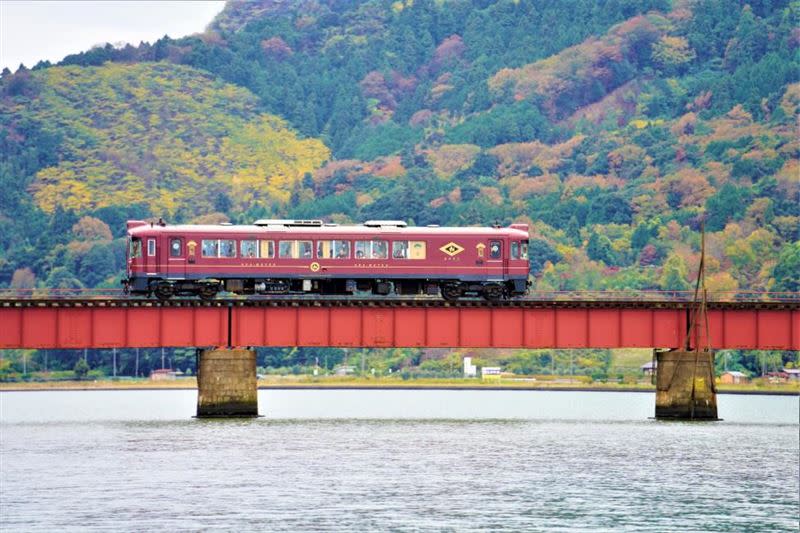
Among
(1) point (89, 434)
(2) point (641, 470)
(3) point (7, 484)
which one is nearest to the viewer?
(3) point (7, 484)

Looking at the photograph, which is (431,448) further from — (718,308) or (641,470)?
(718,308)

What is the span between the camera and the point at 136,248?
125 metres

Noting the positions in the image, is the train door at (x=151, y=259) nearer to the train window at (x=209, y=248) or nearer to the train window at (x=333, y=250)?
the train window at (x=209, y=248)

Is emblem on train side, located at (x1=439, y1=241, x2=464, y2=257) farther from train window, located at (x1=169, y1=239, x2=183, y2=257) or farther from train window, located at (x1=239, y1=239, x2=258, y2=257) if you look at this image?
train window, located at (x1=169, y1=239, x2=183, y2=257)

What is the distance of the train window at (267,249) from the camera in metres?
125

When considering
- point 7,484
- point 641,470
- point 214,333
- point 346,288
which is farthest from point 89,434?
point 641,470

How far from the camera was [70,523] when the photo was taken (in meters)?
79.3

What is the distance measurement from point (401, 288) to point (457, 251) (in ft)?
16.0

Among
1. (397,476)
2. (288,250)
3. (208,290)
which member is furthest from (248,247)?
(397,476)

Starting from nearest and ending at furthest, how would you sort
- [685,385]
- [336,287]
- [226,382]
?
[226,382] < [336,287] < [685,385]

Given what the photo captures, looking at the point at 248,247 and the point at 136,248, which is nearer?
the point at 136,248

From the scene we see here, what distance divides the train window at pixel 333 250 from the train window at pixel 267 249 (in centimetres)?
297

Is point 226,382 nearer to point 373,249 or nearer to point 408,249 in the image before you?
point 373,249

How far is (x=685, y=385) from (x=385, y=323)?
20.7 metres
